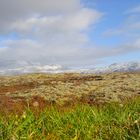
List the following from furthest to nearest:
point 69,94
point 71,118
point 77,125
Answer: point 69,94 < point 71,118 < point 77,125

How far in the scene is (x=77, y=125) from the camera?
11.6m

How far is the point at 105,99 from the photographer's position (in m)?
17.4

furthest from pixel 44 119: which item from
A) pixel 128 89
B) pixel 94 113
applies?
pixel 128 89

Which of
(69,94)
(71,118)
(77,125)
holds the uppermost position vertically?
(69,94)

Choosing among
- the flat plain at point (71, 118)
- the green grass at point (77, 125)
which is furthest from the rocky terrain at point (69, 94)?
the green grass at point (77, 125)

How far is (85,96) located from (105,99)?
1140 millimetres

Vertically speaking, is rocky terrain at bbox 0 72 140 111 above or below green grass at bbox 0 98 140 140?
above

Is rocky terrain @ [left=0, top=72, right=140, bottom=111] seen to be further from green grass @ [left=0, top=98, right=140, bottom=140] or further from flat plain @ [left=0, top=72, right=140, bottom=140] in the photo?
green grass @ [left=0, top=98, right=140, bottom=140]

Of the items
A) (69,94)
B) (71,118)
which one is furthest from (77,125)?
(69,94)

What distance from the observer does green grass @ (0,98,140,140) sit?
10.2 metres

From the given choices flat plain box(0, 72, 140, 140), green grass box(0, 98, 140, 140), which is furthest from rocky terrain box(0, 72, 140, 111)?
green grass box(0, 98, 140, 140)

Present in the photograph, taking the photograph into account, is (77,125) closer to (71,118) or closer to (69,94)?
(71,118)

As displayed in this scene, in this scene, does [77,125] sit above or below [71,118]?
below

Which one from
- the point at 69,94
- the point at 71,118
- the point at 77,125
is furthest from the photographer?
the point at 69,94
